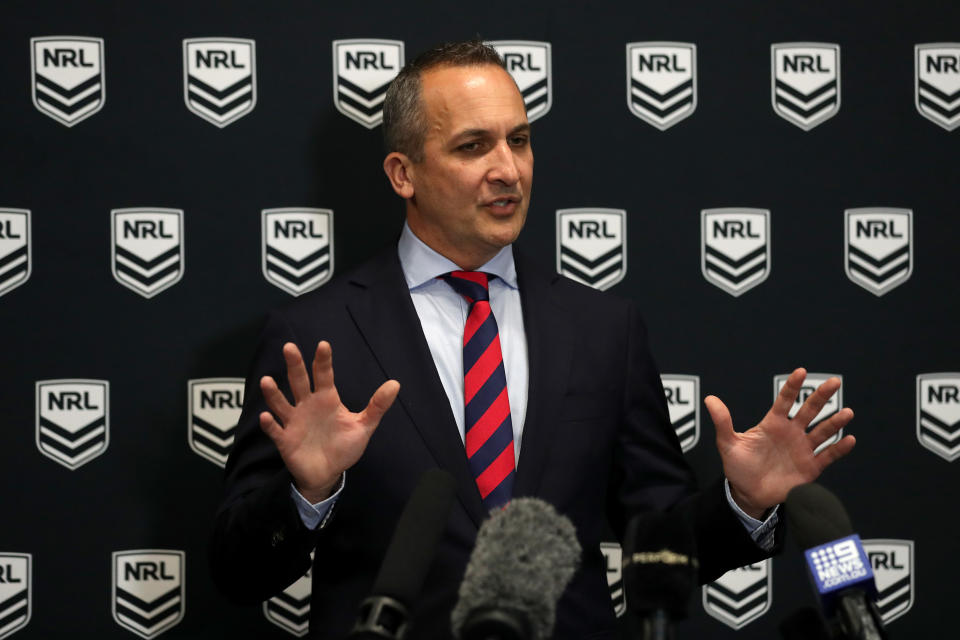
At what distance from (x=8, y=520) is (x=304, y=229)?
3.35 feet

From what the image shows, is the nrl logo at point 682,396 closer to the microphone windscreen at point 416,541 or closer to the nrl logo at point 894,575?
the nrl logo at point 894,575

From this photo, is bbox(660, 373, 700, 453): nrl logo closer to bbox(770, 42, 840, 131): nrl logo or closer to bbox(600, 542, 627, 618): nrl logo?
bbox(600, 542, 627, 618): nrl logo

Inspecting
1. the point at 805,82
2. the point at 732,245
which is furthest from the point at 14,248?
the point at 805,82

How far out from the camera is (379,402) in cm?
166

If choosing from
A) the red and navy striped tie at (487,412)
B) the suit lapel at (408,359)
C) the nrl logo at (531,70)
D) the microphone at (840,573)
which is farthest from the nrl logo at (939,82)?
the microphone at (840,573)

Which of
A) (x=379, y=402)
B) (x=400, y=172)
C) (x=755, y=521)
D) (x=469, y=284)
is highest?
(x=400, y=172)

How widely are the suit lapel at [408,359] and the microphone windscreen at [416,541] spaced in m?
0.65

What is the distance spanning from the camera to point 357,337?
2.09 meters

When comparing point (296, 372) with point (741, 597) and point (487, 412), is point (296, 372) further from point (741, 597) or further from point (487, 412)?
point (741, 597)

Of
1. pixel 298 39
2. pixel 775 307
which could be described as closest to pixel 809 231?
pixel 775 307

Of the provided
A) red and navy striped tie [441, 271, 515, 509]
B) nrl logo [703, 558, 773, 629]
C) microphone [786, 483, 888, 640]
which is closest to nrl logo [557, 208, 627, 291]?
red and navy striped tie [441, 271, 515, 509]

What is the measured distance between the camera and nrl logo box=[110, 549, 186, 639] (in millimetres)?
2426

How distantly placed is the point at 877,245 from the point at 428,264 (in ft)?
3.98

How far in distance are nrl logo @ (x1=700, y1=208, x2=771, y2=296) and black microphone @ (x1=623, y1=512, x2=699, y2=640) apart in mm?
1441
